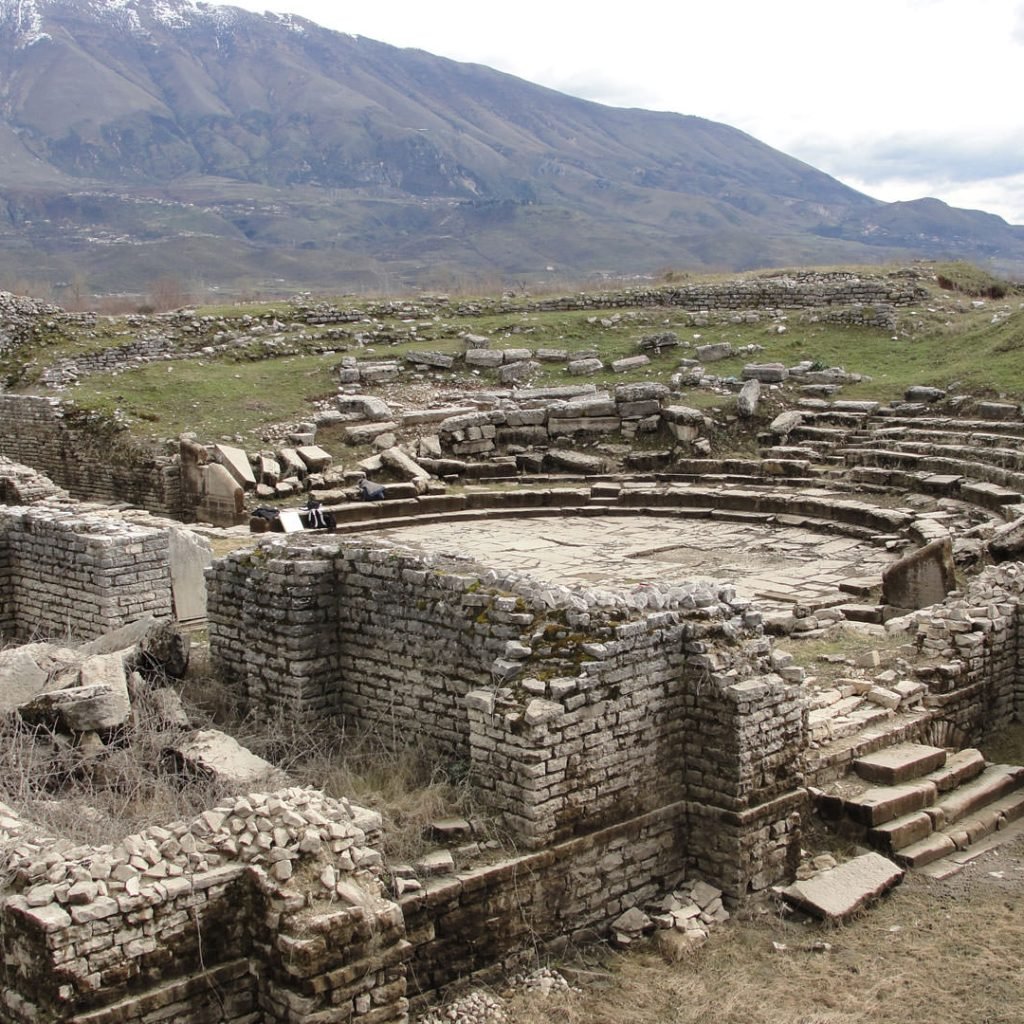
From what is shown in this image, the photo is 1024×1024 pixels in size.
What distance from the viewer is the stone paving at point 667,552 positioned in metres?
13.6

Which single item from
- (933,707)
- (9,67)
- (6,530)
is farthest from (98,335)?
(9,67)

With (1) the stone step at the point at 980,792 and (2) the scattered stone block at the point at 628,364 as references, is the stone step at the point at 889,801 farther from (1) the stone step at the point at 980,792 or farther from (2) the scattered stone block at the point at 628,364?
(2) the scattered stone block at the point at 628,364

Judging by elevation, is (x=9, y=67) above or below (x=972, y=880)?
above

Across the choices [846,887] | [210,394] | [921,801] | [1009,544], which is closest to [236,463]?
[210,394]

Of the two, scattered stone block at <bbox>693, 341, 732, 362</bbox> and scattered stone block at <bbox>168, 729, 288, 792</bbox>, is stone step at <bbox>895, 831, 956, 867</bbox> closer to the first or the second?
scattered stone block at <bbox>168, 729, 288, 792</bbox>

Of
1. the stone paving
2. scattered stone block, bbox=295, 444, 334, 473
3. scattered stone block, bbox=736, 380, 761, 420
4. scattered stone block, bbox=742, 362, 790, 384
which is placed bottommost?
the stone paving

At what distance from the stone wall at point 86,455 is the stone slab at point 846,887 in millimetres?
13979

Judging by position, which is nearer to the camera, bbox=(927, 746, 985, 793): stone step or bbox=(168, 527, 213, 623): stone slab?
bbox=(927, 746, 985, 793): stone step

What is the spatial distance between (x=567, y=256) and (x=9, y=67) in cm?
12264

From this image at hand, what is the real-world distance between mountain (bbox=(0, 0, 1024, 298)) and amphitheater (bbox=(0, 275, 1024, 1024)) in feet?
282

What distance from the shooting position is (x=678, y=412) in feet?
68.0

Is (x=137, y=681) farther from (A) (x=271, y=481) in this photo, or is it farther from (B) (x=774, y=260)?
(B) (x=774, y=260)

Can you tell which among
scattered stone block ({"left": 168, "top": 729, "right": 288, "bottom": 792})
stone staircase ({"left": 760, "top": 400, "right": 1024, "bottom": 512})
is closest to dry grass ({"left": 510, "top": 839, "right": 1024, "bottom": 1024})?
scattered stone block ({"left": 168, "top": 729, "right": 288, "bottom": 792})

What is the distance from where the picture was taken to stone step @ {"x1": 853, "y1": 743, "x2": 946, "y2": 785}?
7621 mm
